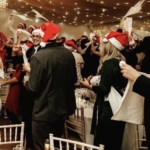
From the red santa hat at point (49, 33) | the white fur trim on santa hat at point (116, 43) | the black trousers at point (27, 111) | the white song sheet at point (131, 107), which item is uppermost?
the red santa hat at point (49, 33)

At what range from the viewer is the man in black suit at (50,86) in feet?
8.24

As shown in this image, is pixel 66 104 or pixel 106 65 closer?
pixel 106 65

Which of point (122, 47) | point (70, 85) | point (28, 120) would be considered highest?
point (122, 47)

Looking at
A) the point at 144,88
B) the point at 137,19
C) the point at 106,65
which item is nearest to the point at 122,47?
the point at 106,65

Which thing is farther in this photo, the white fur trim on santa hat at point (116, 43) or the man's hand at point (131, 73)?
the white fur trim on santa hat at point (116, 43)

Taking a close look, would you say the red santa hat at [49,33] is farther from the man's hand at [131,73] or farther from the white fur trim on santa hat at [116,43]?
the man's hand at [131,73]

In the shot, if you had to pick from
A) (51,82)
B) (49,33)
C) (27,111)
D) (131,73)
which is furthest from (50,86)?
(27,111)

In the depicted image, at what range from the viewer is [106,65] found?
246 cm

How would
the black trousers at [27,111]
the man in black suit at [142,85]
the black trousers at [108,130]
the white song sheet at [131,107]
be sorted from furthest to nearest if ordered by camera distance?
the black trousers at [27,111] < the black trousers at [108,130] < the white song sheet at [131,107] < the man in black suit at [142,85]

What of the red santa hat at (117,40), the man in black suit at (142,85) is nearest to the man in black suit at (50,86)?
the red santa hat at (117,40)

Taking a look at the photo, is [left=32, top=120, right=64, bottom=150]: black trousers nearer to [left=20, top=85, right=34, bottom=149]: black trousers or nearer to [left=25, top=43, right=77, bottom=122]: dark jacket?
[left=25, top=43, right=77, bottom=122]: dark jacket

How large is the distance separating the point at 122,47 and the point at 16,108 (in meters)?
2.09

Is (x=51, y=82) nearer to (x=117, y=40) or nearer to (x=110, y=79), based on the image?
(x=110, y=79)

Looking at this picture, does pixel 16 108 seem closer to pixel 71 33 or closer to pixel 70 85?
pixel 70 85
